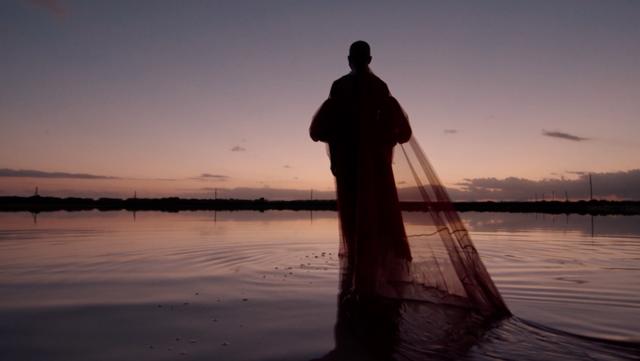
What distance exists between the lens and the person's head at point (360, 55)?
5047mm

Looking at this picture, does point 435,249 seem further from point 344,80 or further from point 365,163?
point 344,80

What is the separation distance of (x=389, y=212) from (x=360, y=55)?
5.54ft

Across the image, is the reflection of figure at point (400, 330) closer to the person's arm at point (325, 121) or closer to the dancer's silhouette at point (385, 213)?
the dancer's silhouette at point (385, 213)

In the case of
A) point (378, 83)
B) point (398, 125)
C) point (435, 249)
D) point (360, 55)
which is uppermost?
point (360, 55)

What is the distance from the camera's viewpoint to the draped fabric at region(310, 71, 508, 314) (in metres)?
4.41

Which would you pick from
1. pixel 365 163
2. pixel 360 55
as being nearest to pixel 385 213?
pixel 365 163

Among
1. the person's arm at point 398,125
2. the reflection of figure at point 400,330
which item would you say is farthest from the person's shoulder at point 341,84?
the reflection of figure at point 400,330

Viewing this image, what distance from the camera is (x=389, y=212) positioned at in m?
4.70

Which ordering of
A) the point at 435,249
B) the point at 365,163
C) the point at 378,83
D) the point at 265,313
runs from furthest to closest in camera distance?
1. the point at 378,83
2. the point at 365,163
3. the point at 435,249
4. the point at 265,313

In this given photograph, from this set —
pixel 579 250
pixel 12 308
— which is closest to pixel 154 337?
pixel 12 308

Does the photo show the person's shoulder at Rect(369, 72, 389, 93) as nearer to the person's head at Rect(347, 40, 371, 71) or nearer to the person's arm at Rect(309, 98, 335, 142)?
the person's head at Rect(347, 40, 371, 71)

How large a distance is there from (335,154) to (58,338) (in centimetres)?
310

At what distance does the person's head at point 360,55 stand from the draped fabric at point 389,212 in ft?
0.37

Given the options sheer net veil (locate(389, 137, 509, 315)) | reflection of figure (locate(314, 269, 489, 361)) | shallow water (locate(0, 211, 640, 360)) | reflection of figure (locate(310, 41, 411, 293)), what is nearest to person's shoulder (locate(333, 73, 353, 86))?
reflection of figure (locate(310, 41, 411, 293))
